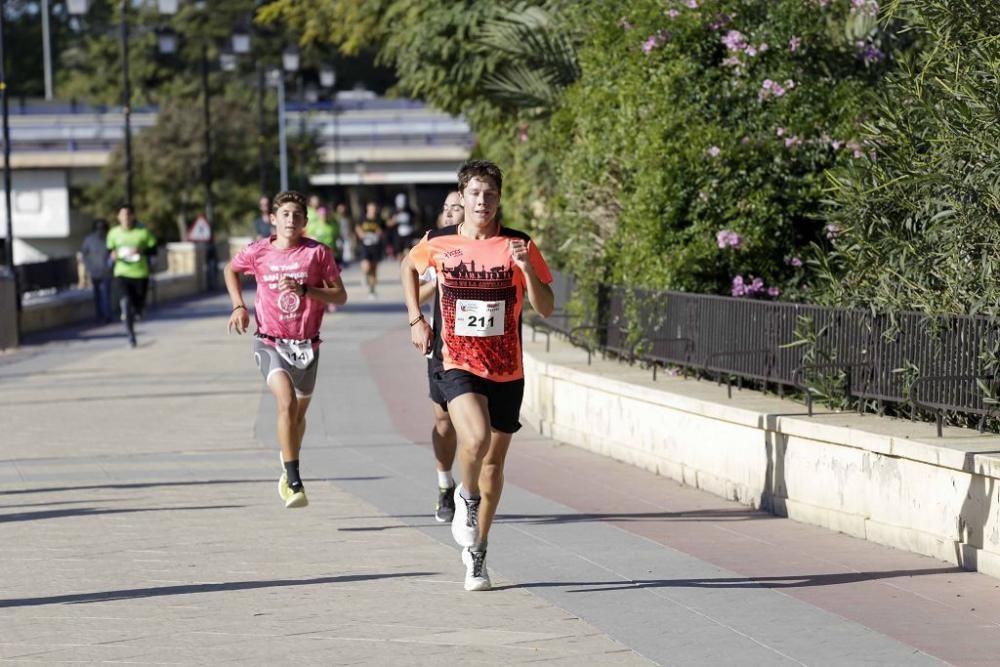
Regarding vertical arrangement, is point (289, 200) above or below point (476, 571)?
above

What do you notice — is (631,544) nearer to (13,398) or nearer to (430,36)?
(13,398)

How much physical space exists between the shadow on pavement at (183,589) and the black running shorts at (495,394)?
78cm

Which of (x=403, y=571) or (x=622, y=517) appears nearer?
(x=403, y=571)

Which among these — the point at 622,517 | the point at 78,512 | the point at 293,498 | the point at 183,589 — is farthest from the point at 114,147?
the point at 183,589

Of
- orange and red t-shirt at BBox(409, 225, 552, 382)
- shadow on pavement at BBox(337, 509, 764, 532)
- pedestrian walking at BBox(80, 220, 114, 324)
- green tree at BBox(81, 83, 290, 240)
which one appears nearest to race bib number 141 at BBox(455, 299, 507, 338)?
orange and red t-shirt at BBox(409, 225, 552, 382)

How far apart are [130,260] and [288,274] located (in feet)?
44.5

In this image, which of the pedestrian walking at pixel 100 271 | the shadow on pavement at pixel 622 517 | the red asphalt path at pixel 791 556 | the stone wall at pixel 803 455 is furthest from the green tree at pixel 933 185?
the pedestrian walking at pixel 100 271

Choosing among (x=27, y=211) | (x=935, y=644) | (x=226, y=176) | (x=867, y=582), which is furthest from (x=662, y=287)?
(x=27, y=211)

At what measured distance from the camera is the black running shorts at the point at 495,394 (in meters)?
8.17

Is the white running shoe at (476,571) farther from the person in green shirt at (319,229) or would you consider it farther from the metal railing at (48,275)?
the metal railing at (48,275)

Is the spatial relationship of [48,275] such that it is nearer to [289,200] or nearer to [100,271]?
[100,271]

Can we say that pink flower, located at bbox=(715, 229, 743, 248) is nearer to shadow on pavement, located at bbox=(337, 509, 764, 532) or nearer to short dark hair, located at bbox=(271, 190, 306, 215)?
shadow on pavement, located at bbox=(337, 509, 764, 532)

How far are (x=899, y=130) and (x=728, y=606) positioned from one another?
461cm

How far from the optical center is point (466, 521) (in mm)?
8094
